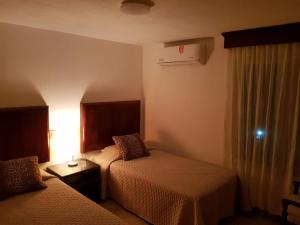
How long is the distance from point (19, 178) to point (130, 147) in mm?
1460

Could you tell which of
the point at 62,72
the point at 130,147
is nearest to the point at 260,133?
the point at 130,147

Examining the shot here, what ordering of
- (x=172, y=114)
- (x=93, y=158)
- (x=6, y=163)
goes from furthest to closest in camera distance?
(x=172, y=114) → (x=93, y=158) → (x=6, y=163)

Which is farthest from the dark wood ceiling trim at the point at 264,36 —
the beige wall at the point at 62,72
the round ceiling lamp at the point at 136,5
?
the beige wall at the point at 62,72

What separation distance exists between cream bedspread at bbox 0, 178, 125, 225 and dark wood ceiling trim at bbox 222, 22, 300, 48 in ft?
7.78

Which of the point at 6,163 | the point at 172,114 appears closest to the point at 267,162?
the point at 172,114

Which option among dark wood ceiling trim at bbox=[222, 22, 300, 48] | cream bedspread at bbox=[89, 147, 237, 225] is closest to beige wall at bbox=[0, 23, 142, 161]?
cream bedspread at bbox=[89, 147, 237, 225]

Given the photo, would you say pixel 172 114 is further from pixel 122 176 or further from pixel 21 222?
pixel 21 222

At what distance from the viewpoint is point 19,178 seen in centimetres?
223

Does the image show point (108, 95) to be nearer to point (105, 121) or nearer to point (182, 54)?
point (105, 121)

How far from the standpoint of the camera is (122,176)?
2920 mm

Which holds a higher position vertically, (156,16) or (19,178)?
(156,16)

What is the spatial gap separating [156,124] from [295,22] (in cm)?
242

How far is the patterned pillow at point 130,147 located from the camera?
3.24 meters

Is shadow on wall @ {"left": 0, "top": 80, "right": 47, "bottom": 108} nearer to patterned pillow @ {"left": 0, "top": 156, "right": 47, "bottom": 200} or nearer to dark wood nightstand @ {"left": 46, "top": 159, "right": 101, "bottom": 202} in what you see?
patterned pillow @ {"left": 0, "top": 156, "right": 47, "bottom": 200}
